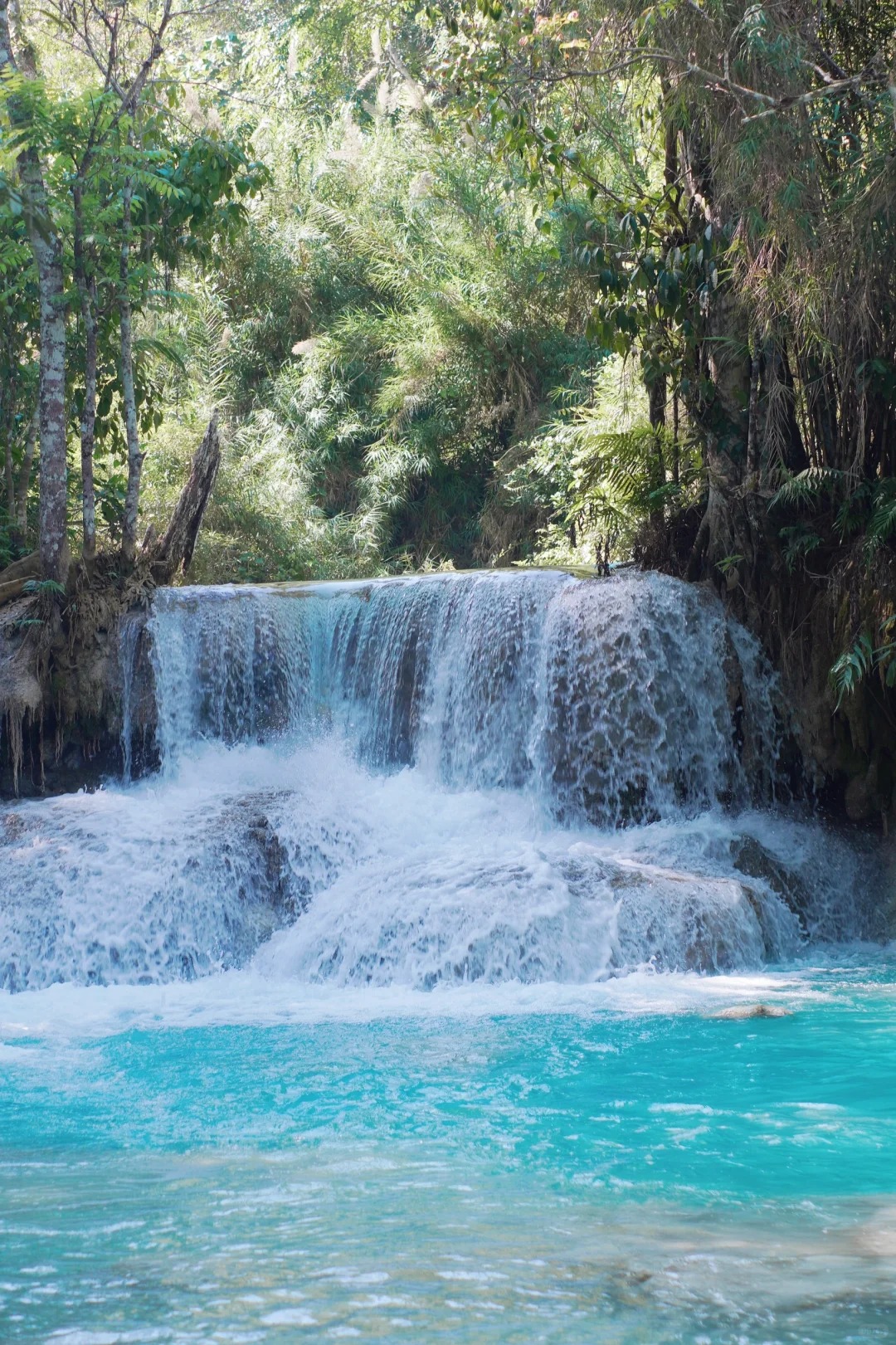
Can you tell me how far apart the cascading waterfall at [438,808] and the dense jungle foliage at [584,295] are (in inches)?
35.7

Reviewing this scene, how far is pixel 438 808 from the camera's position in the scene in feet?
32.2

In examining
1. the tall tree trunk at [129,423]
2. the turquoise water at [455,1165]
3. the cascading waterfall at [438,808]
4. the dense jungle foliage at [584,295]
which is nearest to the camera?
the turquoise water at [455,1165]

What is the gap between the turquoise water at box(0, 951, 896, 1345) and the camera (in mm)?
2861

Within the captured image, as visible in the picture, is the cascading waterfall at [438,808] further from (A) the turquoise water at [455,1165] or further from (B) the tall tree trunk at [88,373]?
(B) the tall tree trunk at [88,373]

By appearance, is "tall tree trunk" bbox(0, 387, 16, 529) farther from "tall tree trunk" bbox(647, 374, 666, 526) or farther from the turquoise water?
the turquoise water

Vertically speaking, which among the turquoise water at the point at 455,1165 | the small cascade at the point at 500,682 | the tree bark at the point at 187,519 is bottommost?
the turquoise water at the point at 455,1165

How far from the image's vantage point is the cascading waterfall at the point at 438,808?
7750 mm

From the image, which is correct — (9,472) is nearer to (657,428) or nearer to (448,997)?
(657,428)

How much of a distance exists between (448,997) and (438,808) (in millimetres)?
2832

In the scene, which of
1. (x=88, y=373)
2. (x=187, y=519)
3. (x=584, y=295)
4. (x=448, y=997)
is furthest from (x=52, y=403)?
(x=584, y=295)

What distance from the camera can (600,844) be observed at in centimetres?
921

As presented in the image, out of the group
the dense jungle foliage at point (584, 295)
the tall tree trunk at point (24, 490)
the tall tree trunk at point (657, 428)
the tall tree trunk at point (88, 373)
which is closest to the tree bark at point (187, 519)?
the dense jungle foliage at point (584, 295)

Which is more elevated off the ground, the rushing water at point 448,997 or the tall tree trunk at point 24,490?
the tall tree trunk at point 24,490

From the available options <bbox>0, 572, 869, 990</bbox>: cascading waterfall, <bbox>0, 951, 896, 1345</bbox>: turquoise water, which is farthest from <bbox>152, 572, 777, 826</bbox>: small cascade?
<bbox>0, 951, 896, 1345</bbox>: turquoise water
